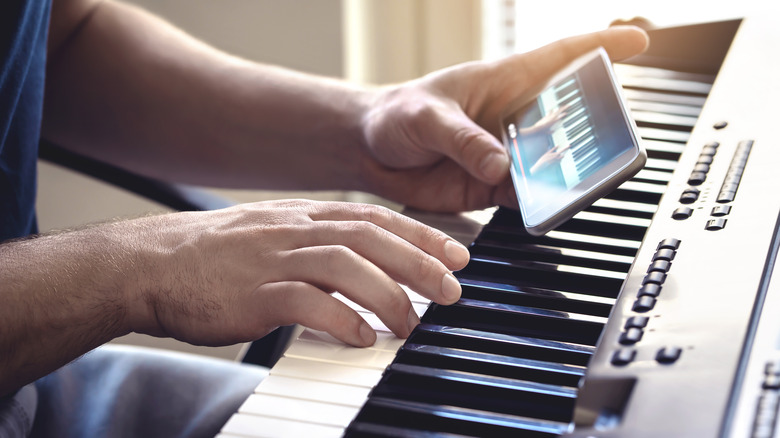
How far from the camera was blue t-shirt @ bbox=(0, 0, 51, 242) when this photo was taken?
81 centimetres

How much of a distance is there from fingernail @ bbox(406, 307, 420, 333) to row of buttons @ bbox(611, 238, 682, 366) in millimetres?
142

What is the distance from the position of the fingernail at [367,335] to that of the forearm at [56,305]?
190 mm

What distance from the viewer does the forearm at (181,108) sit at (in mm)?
1017

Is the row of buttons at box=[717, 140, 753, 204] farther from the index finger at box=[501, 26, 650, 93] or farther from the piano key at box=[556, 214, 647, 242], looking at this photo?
the index finger at box=[501, 26, 650, 93]

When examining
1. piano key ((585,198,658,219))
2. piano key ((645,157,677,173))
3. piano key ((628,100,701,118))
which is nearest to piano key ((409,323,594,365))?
piano key ((585,198,658,219))

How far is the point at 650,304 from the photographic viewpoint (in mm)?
494

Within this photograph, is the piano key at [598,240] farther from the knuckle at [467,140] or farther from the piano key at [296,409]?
the piano key at [296,409]

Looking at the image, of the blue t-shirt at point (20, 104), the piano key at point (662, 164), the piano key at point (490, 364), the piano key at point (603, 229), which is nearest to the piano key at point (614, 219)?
the piano key at point (603, 229)

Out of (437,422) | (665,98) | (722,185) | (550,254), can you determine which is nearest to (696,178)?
(722,185)

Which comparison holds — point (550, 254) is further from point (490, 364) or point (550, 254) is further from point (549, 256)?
point (490, 364)

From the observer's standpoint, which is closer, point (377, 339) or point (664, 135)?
point (377, 339)

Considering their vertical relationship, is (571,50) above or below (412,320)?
above

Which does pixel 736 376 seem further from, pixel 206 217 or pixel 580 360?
pixel 206 217

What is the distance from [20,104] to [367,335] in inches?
21.7
